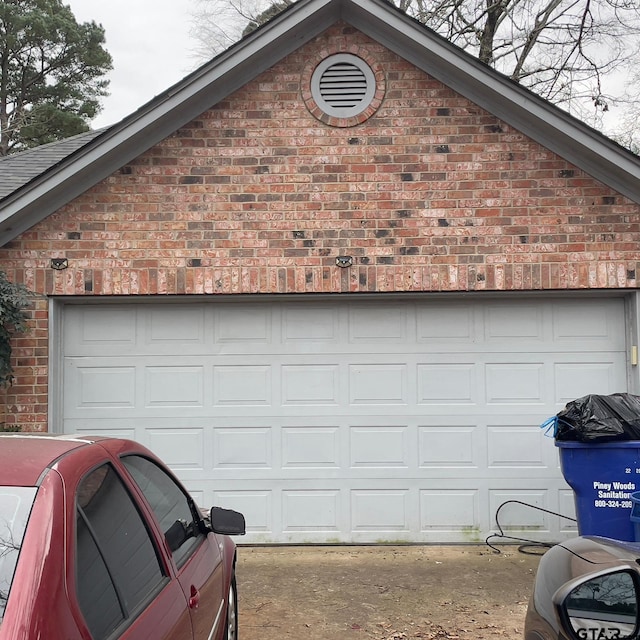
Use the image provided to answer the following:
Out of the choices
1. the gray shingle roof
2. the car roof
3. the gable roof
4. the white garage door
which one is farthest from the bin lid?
the gray shingle roof

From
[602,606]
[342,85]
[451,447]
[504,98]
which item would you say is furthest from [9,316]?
[602,606]

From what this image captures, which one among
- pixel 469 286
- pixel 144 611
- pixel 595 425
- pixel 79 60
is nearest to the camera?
pixel 144 611

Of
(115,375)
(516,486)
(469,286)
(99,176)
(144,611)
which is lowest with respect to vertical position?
(516,486)

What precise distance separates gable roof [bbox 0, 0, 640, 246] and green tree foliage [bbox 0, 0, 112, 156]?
1691 cm

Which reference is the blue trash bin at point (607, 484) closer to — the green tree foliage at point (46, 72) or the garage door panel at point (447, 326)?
the garage door panel at point (447, 326)

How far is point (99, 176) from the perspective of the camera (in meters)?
6.46

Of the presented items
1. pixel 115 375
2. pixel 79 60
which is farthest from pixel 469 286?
pixel 79 60

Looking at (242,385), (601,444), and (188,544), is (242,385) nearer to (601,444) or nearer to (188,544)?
(601,444)

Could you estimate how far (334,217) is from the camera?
21.2 feet

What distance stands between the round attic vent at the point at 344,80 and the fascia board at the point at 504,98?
0.31 m

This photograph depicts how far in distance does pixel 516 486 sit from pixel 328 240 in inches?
115

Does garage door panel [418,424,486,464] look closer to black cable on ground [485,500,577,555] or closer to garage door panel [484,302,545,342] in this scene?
black cable on ground [485,500,577,555]

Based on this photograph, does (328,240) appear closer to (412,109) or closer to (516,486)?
(412,109)

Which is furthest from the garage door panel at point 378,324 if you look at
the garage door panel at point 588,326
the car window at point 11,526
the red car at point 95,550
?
the car window at point 11,526
